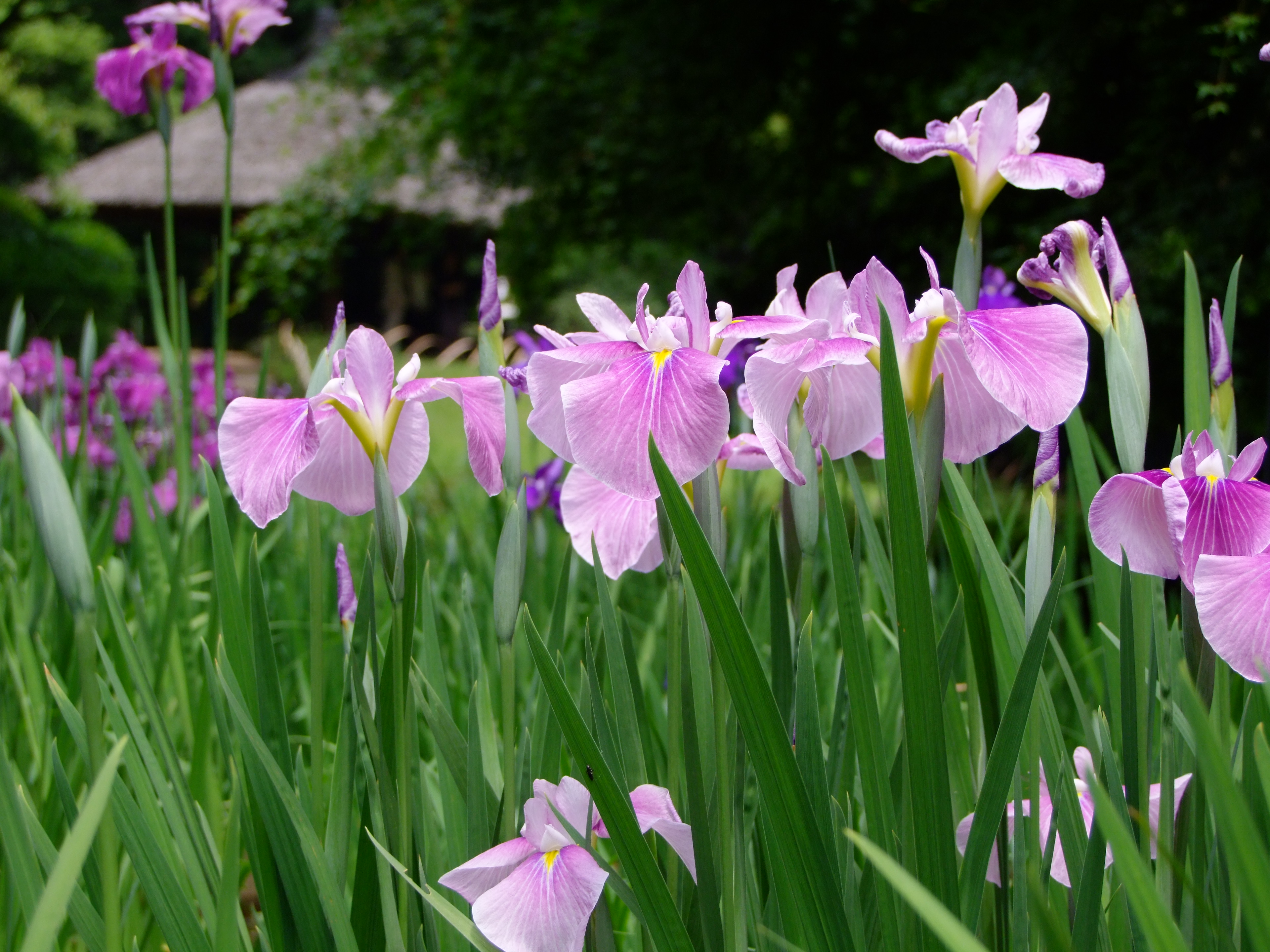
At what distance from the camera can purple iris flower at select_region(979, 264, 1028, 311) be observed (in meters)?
1.54

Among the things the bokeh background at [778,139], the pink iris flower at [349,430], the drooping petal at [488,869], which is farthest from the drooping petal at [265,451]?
the bokeh background at [778,139]

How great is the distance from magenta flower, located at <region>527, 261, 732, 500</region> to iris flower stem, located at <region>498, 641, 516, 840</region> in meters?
0.15

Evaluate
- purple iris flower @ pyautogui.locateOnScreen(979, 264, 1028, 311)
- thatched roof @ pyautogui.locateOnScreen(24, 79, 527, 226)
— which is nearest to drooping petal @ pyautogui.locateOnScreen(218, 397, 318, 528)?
purple iris flower @ pyautogui.locateOnScreen(979, 264, 1028, 311)

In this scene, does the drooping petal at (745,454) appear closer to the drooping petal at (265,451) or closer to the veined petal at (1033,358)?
the veined petal at (1033,358)

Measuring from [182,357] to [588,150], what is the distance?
173 inches

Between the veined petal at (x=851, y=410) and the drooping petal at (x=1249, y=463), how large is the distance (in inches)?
8.4

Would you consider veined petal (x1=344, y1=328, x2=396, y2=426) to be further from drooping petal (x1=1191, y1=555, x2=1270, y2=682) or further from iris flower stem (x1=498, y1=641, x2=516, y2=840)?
drooping petal (x1=1191, y1=555, x2=1270, y2=682)

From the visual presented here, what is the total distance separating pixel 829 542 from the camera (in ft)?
1.85

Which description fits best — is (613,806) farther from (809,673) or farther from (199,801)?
(199,801)

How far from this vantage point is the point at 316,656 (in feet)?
2.40

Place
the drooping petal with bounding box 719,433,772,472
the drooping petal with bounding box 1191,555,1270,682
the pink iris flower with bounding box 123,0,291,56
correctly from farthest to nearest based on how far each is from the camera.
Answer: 1. the pink iris flower with bounding box 123,0,291,56
2. the drooping petal with bounding box 719,433,772,472
3. the drooping petal with bounding box 1191,555,1270,682

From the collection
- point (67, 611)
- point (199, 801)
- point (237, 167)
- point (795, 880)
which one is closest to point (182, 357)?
point (67, 611)

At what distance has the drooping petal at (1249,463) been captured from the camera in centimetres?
59

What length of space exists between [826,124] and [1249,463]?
5034 millimetres
